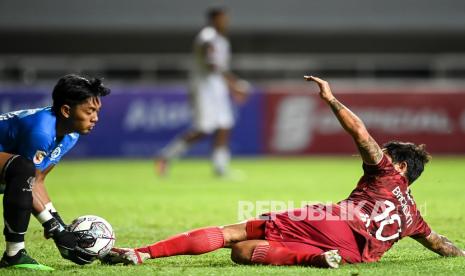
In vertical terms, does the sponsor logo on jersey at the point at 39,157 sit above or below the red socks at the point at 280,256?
above

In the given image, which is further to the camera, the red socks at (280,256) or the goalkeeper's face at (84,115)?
the goalkeeper's face at (84,115)

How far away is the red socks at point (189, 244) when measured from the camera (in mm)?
6305

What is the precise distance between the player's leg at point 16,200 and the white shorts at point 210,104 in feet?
30.4

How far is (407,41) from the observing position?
2756 cm

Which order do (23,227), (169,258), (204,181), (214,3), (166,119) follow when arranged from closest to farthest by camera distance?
(23,227)
(169,258)
(204,181)
(166,119)
(214,3)

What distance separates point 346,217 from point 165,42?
851 inches

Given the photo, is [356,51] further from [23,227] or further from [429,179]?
[23,227]

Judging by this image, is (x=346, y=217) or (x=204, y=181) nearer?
(x=346, y=217)

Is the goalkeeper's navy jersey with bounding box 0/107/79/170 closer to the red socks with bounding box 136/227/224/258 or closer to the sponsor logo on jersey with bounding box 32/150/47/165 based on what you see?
the sponsor logo on jersey with bounding box 32/150/47/165

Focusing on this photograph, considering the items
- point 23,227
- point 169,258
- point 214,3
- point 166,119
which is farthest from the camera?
point 214,3

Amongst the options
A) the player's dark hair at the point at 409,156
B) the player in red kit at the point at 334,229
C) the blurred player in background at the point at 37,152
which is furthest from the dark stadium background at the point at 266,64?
the player's dark hair at the point at 409,156

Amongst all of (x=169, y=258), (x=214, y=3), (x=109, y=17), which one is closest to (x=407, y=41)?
(x=214, y=3)

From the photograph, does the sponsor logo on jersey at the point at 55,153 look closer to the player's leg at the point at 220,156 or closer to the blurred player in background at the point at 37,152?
the blurred player in background at the point at 37,152

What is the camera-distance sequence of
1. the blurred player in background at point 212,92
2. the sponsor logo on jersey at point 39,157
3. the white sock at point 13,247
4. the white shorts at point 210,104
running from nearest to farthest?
the white sock at point 13,247, the sponsor logo on jersey at point 39,157, the blurred player in background at point 212,92, the white shorts at point 210,104
